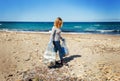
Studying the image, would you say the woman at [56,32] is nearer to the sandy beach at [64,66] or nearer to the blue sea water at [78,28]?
the sandy beach at [64,66]

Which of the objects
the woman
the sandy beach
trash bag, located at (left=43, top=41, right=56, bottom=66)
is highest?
the woman

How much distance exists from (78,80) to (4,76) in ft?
8.81

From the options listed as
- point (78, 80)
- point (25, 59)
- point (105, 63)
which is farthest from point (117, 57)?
point (25, 59)

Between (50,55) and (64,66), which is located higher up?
(50,55)

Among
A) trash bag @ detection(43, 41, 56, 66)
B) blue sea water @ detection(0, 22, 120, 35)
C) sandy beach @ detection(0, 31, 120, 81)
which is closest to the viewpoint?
sandy beach @ detection(0, 31, 120, 81)

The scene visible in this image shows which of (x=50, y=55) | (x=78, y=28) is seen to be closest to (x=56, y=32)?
(x=50, y=55)

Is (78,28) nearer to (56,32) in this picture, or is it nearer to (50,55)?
(50,55)

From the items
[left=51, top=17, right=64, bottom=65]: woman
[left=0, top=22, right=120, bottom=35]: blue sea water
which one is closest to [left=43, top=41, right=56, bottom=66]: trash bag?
[left=51, top=17, right=64, bottom=65]: woman

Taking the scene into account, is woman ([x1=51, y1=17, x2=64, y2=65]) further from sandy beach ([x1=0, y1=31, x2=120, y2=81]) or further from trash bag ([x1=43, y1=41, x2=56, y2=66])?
sandy beach ([x1=0, y1=31, x2=120, y2=81])

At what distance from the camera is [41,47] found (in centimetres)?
1211

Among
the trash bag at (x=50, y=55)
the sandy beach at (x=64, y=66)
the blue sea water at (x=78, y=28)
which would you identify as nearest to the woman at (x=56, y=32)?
the trash bag at (x=50, y=55)

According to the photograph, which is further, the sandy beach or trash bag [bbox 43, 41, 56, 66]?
trash bag [bbox 43, 41, 56, 66]

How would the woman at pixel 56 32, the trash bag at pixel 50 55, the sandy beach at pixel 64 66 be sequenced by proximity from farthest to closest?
the trash bag at pixel 50 55, the woman at pixel 56 32, the sandy beach at pixel 64 66

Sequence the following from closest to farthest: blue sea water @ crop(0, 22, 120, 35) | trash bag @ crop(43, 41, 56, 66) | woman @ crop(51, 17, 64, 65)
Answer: woman @ crop(51, 17, 64, 65) < trash bag @ crop(43, 41, 56, 66) < blue sea water @ crop(0, 22, 120, 35)
